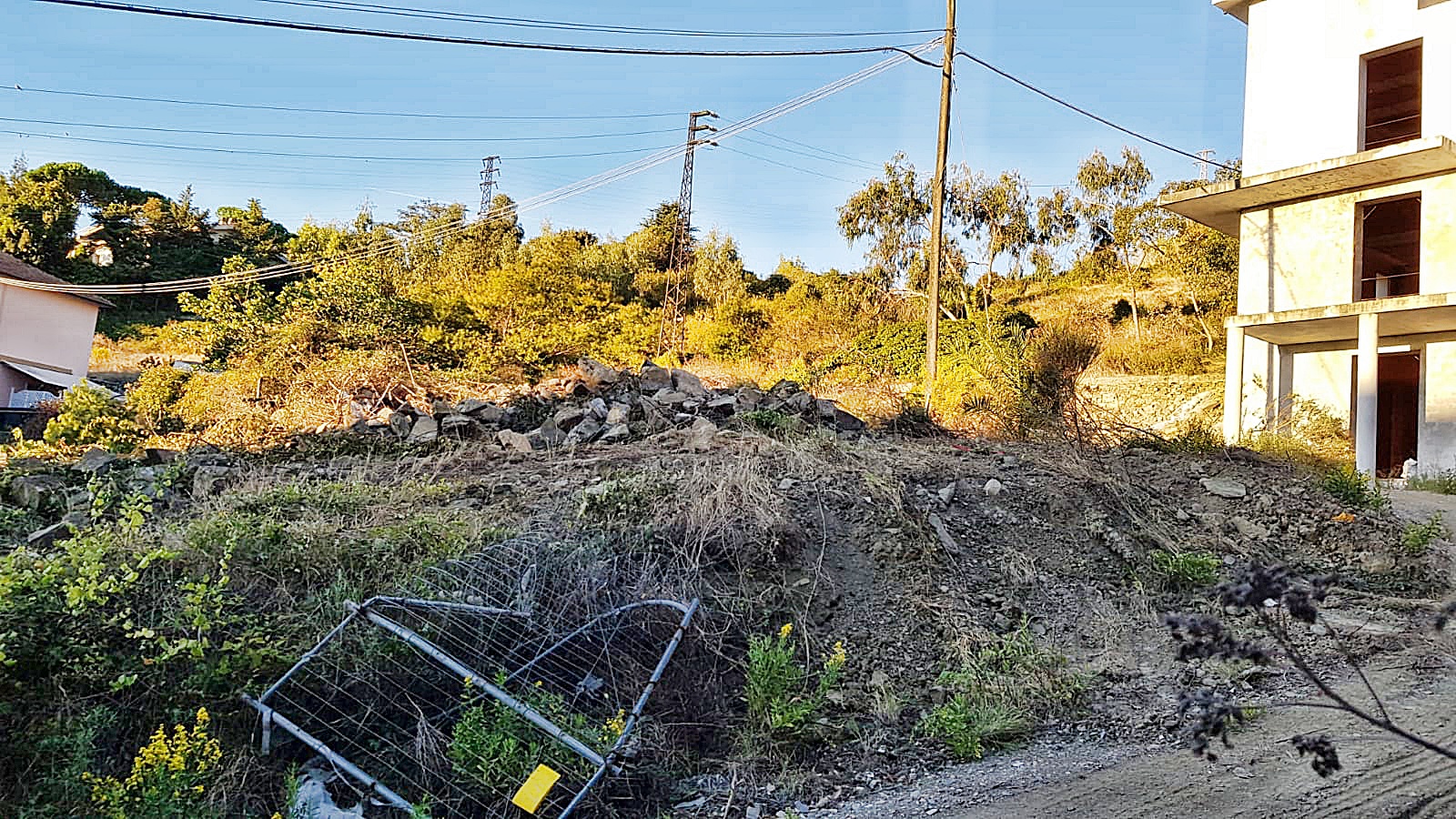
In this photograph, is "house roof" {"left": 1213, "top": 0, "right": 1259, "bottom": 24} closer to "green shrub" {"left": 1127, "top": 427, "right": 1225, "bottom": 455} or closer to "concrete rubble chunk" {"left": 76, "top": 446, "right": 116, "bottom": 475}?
"green shrub" {"left": 1127, "top": 427, "right": 1225, "bottom": 455}

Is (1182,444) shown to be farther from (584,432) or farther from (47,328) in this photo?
(47,328)

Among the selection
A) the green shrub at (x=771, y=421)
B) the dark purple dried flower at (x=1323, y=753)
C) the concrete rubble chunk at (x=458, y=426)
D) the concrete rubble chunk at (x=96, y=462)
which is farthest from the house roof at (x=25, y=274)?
the dark purple dried flower at (x=1323, y=753)

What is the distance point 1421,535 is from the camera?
24.6 feet

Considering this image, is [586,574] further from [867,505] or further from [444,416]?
[444,416]

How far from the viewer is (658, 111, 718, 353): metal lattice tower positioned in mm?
20047

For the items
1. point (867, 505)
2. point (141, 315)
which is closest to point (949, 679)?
point (867, 505)

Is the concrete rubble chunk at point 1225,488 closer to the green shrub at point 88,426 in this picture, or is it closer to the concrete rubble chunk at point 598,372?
the concrete rubble chunk at point 598,372

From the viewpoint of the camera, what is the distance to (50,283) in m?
21.6

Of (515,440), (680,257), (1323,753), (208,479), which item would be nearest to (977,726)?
(1323,753)

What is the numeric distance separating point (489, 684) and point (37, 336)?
23.0m

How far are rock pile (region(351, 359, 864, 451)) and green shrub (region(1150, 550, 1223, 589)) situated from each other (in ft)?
12.1

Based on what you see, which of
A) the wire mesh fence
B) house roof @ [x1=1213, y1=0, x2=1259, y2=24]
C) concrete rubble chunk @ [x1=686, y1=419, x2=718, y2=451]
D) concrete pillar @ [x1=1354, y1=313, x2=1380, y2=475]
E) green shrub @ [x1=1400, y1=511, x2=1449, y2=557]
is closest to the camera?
the wire mesh fence

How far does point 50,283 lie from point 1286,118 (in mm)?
23804

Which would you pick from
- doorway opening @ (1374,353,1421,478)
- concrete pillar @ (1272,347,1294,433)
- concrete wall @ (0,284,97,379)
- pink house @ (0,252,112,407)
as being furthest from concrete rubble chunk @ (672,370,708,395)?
concrete wall @ (0,284,97,379)
